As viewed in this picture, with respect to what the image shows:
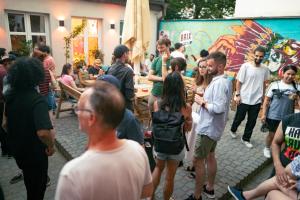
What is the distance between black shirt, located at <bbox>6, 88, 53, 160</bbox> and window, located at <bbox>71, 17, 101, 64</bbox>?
8.92 m

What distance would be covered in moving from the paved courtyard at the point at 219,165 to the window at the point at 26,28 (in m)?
5.58

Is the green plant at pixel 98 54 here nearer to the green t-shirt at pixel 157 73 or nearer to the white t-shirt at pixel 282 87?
the green t-shirt at pixel 157 73

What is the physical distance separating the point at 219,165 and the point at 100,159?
3460 mm

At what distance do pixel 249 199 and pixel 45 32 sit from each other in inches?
384

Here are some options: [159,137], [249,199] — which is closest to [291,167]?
[249,199]

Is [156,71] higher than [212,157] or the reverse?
higher

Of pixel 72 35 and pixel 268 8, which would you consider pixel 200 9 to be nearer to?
pixel 268 8

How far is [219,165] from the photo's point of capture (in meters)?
4.27

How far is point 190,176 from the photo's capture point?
3857mm

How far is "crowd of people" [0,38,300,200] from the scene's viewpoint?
1.30 metres

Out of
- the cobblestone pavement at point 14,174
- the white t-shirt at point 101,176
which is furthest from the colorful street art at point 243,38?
the white t-shirt at point 101,176

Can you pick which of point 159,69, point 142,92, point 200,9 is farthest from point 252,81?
point 200,9

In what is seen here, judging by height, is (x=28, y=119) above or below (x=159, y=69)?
below

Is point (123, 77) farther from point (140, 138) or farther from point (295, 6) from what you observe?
point (295, 6)
